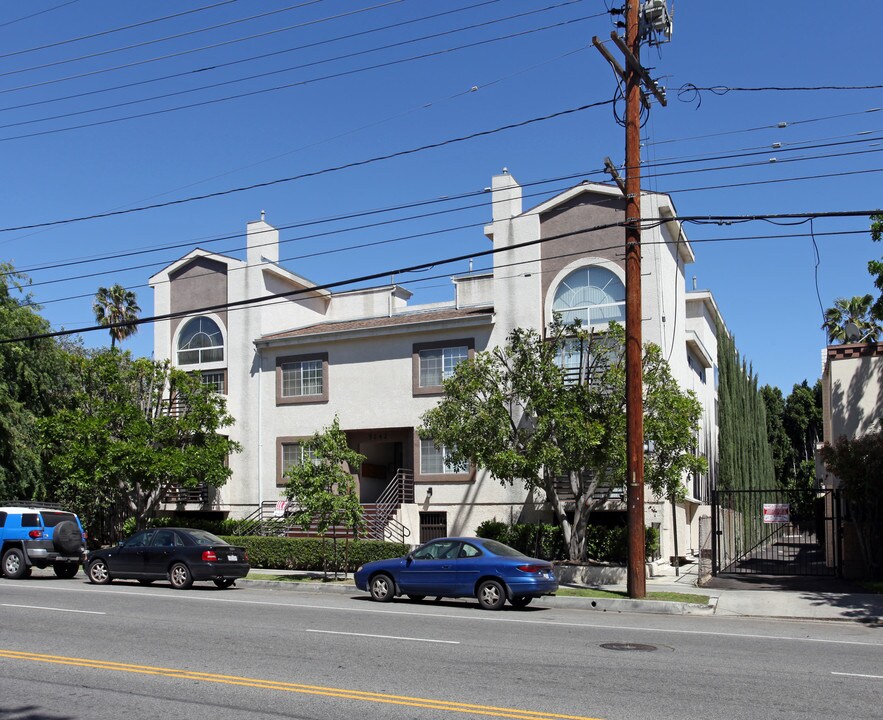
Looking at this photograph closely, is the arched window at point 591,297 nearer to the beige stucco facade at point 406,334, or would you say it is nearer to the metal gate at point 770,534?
the beige stucco facade at point 406,334

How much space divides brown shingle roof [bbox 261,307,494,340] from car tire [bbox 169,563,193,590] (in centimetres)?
1240

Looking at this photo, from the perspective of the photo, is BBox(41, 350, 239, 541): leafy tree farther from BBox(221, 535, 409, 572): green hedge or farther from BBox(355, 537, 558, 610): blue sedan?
BBox(355, 537, 558, 610): blue sedan

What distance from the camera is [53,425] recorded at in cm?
3053

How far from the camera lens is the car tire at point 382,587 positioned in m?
19.3

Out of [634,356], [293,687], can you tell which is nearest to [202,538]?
[634,356]

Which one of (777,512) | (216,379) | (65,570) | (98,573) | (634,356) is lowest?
(65,570)

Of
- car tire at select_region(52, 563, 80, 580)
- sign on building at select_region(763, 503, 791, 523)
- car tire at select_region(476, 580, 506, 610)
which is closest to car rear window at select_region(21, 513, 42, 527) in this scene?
car tire at select_region(52, 563, 80, 580)

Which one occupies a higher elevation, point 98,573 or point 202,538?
point 202,538

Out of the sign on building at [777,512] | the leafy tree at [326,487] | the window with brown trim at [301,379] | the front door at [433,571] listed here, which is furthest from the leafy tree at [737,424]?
the front door at [433,571]

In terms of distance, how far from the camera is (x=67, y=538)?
2495 cm

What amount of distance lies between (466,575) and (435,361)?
45.9 feet

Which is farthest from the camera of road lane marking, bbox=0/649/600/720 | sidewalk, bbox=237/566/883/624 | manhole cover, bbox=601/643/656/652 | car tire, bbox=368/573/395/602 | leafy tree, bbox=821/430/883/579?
leafy tree, bbox=821/430/883/579

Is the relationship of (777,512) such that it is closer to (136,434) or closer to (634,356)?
(634,356)

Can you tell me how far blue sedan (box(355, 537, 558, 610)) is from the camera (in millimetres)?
17922
